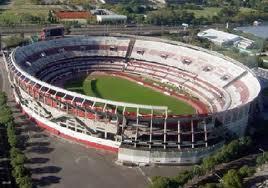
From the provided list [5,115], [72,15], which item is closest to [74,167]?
[5,115]

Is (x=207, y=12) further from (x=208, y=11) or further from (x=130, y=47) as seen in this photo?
(x=130, y=47)

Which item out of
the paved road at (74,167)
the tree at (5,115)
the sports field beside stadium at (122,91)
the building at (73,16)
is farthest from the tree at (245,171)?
the building at (73,16)

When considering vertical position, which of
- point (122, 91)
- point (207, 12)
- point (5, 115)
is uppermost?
point (207, 12)

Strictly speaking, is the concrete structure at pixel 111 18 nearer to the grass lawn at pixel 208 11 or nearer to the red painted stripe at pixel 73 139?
the grass lawn at pixel 208 11

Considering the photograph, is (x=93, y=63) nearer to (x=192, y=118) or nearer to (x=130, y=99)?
(x=130, y=99)

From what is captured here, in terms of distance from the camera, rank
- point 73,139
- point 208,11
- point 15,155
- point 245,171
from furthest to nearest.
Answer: point 208,11, point 73,139, point 15,155, point 245,171

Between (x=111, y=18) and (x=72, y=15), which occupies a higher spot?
(x=72, y=15)

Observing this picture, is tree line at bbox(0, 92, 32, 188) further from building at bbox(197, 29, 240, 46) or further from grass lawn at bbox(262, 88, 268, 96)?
building at bbox(197, 29, 240, 46)
